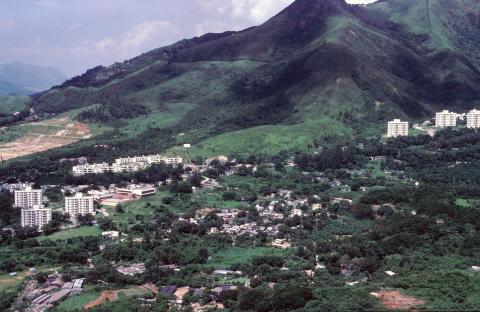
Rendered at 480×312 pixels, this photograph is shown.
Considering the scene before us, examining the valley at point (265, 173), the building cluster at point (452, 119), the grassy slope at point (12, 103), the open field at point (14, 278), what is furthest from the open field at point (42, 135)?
the building cluster at point (452, 119)

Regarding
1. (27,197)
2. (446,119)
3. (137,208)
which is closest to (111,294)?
(137,208)

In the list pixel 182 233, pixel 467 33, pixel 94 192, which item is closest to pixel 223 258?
pixel 182 233

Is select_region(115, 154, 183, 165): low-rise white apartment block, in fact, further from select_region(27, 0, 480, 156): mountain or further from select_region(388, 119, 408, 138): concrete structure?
select_region(388, 119, 408, 138): concrete structure

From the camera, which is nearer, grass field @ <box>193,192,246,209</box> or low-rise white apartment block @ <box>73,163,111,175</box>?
grass field @ <box>193,192,246,209</box>

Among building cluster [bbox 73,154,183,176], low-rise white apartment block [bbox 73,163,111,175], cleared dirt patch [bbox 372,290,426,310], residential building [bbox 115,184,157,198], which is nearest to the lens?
cleared dirt patch [bbox 372,290,426,310]

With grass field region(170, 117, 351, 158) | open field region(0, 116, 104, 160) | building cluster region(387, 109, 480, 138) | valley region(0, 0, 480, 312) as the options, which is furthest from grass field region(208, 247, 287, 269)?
open field region(0, 116, 104, 160)

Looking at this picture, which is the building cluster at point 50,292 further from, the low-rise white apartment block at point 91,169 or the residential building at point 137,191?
the low-rise white apartment block at point 91,169
